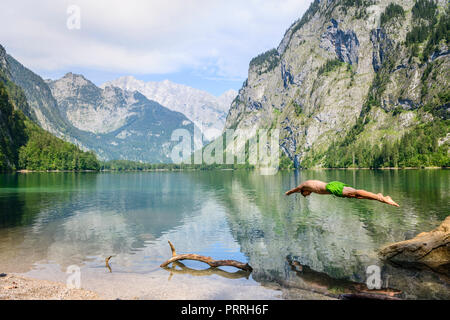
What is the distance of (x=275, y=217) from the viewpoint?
48875 millimetres

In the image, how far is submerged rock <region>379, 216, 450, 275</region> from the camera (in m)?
22.1

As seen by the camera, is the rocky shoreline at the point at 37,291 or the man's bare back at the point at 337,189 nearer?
the man's bare back at the point at 337,189

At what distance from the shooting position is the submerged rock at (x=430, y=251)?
869 inches

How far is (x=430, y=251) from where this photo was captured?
22.7 m

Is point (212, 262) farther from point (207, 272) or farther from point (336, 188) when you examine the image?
point (336, 188)

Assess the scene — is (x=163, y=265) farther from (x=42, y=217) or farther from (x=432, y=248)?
(x=42, y=217)

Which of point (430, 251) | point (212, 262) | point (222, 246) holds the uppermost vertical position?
point (430, 251)
